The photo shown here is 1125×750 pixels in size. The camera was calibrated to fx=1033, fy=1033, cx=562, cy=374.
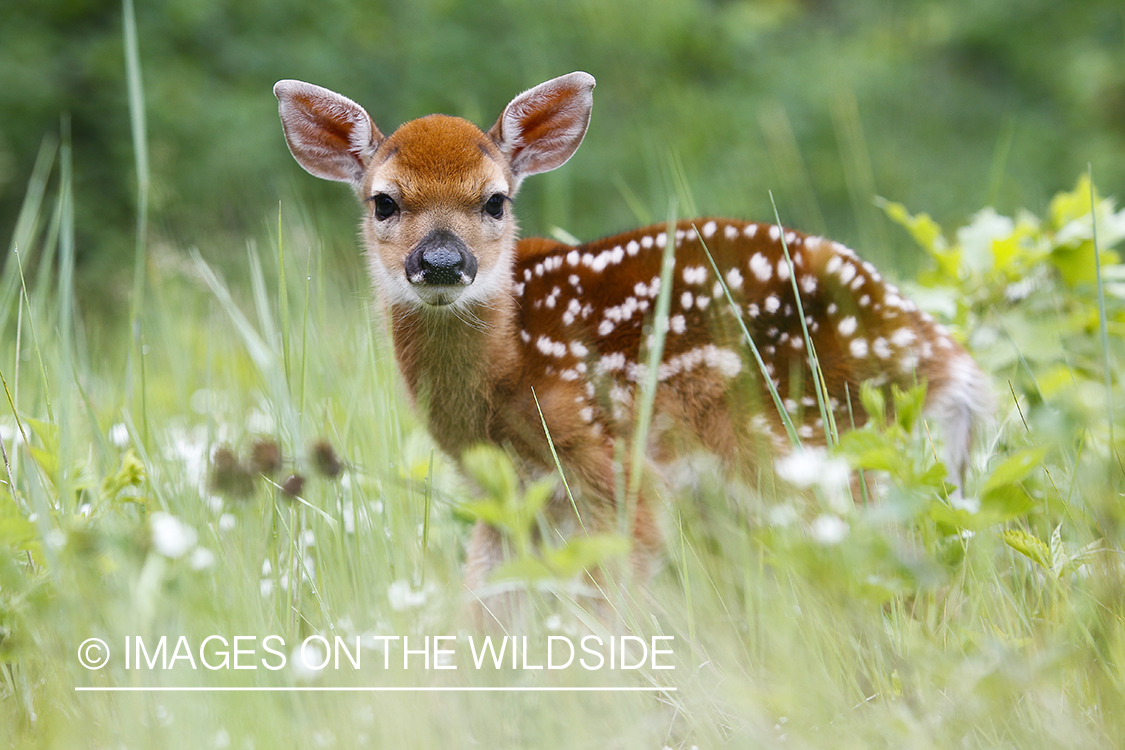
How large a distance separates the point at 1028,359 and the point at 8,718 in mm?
2830

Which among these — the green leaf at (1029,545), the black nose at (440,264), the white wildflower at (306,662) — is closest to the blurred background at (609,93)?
the black nose at (440,264)

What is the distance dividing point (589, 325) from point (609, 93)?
646 cm

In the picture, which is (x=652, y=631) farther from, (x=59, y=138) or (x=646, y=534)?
(x=59, y=138)

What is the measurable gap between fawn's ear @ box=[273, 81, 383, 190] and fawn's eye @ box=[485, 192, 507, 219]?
418 mm

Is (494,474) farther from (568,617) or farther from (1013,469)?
(568,617)

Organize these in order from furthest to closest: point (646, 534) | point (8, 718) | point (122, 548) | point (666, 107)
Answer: point (666, 107)
point (646, 534)
point (8, 718)
point (122, 548)

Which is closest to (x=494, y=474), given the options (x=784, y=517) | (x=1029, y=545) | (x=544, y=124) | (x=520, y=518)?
(x=520, y=518)

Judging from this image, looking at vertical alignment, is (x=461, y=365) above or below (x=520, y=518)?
below

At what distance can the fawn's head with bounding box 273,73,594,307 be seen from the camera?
8.59ft

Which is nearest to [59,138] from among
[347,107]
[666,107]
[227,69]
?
[227,69]

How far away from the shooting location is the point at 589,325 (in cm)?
275

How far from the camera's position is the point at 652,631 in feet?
6.49

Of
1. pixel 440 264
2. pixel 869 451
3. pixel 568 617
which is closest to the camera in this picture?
pixel 869 451

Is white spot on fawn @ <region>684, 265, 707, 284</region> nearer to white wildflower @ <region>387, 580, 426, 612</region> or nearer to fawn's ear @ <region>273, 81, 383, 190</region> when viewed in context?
fawn's ear @ <region>273, 81, 383, 190</region>
